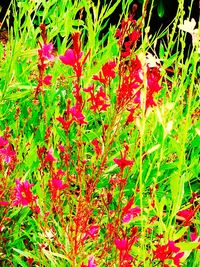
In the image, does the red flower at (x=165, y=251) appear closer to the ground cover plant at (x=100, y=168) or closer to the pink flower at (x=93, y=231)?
the ground cover plant at (x=100, y=168)

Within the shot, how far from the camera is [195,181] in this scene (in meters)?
2.33

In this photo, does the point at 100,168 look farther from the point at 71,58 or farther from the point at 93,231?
the point at 71,58

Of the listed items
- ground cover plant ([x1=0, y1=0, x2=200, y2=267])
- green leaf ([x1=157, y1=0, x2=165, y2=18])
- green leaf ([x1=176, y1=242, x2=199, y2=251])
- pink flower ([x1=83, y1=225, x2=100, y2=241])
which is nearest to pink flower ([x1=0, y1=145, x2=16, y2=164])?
ground cover plant ([x1=0, y1=0, x2=200, y2=267])

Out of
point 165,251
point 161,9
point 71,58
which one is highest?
point 71,58

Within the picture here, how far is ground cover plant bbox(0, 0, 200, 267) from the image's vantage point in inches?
53.2

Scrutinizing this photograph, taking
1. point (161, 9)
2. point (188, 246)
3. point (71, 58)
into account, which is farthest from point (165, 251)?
point (161, 9)

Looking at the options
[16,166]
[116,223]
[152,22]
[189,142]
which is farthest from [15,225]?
[152,22]

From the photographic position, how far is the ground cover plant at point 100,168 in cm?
135

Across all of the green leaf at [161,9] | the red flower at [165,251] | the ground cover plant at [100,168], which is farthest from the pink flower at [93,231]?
the green leaf at [161,9]

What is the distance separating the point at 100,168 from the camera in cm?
143

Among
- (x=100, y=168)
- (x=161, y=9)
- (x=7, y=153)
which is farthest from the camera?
(x=161, y=9)

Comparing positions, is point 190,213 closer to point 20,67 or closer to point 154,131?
point 154,131

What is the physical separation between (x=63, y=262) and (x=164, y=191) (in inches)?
23.0

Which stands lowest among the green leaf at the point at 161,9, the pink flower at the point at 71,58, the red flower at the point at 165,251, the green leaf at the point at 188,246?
the green leaf at the point at 161,9
